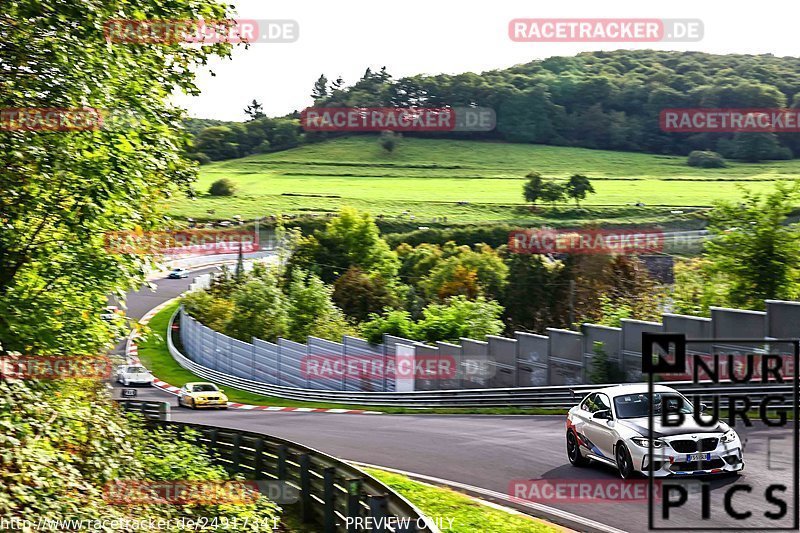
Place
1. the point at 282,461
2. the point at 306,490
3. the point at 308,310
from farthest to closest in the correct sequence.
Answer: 1. the point at 308,310
2. the point at 282,461
3. the point at 306,490

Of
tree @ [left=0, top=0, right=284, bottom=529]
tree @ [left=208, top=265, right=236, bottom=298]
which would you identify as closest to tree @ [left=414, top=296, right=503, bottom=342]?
tree @ [left=0, top=0, right=284, bottom=529]

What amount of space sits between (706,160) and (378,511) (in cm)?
13216

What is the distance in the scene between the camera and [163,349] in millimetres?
74625

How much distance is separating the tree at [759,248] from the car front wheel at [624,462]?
21681 mm

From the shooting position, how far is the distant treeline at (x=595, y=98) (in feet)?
461

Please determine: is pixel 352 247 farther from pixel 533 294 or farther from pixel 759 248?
pixel 759 248

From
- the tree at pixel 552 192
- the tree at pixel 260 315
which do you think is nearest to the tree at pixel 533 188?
the tree at pixel 552 192

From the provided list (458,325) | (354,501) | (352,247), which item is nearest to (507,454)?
(354,501)

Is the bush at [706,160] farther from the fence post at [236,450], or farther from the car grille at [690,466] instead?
the car grille at [690,466]

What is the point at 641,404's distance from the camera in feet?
47.4

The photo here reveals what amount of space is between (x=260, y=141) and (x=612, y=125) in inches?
2739

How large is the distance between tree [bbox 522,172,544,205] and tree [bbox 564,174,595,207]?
12.8 ft

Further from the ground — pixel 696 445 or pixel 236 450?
pixel 696 445

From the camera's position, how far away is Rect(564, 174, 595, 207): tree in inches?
4931
